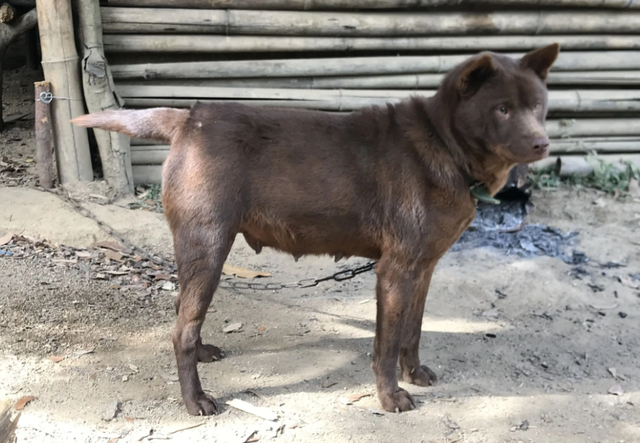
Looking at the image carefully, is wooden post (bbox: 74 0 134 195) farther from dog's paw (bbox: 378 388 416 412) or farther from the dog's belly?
dog's paw (bbox: 378 388 416 412)

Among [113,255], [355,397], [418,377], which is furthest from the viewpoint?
[113,255]

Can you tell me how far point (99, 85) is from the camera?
6602mm

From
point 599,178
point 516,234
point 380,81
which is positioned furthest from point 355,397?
point 599,178

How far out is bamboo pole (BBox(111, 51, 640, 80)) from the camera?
7.20 meters

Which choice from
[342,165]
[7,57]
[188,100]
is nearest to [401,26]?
[188,100]

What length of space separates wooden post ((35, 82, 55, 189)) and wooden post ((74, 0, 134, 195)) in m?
0.40

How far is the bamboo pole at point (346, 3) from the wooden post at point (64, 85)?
74 cm

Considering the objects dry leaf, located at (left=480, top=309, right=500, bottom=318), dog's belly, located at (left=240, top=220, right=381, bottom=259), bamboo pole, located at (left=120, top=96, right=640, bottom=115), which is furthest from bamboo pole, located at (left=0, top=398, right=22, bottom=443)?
bamboo pole, located at (left=120, top=96, right=640, bottom=115)

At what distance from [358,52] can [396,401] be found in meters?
4.96

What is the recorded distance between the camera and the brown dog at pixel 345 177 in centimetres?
380

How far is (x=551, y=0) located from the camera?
809 cm

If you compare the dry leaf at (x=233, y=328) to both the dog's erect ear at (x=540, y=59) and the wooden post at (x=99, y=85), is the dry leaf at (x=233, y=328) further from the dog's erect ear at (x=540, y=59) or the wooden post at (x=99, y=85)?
the dog's erect ear at (x=540, y=59)

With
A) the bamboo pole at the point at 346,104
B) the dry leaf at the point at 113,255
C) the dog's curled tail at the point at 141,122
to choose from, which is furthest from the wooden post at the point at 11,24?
the dog's curled tail at the point at 141,122

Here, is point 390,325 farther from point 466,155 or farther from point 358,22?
point 358,22
